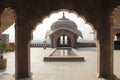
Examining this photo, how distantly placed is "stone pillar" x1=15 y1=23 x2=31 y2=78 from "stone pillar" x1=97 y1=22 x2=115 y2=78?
108 inches

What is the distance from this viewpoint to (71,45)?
34219 millimetres

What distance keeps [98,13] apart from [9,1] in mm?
3382

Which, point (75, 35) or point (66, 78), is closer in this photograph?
point (66, 78)

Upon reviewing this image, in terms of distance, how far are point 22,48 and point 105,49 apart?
3.18 meters

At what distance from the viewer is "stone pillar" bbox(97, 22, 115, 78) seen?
10258 mm

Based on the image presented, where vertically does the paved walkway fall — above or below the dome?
below

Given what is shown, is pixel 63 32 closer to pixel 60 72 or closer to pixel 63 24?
pixel 63 24

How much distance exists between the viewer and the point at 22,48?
34.0 ft

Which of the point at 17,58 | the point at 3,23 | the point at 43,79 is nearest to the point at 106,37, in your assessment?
the point at 43,79

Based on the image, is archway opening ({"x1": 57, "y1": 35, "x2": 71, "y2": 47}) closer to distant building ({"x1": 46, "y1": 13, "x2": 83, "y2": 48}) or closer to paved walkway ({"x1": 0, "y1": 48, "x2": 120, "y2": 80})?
distant building ({"x1": 46, "y1": 13, "x2": 83, "y2": 48})

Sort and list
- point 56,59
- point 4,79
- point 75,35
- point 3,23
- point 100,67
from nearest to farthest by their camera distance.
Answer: point 4,79 < point 100,67 < point 3,23 < point 56,59 < point 75,35

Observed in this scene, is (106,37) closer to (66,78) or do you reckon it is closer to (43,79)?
→ (66,78)

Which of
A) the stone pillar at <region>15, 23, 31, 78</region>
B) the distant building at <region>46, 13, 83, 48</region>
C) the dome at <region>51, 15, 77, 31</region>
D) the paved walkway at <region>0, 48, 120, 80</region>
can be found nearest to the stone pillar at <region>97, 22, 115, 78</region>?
the paved walkway at <region>0, 48, 120, 80</region>

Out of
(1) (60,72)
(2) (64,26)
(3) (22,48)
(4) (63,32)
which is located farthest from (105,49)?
(2) (64,26)
